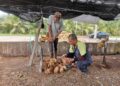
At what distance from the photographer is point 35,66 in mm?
7020

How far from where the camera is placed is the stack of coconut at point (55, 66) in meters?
6.32

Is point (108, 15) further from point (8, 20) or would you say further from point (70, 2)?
point (8, 20)

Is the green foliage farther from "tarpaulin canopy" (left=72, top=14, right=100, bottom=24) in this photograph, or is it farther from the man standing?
the man standing

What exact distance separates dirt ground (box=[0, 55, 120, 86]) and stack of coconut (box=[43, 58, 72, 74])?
0.46 feet

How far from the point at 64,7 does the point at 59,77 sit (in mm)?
1618

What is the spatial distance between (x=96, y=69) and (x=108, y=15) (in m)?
1.37

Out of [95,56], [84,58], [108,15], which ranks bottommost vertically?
[95,56]

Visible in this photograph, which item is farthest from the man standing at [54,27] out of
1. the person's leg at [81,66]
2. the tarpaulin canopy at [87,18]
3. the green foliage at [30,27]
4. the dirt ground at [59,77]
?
the green foliage at [30,27]

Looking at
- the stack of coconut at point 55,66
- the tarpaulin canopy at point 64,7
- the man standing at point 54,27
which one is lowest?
the stack of coconut at point 55,66

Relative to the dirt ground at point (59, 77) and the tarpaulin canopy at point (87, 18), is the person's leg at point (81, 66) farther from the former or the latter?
the tarpaulin canopy at point (87, 18)

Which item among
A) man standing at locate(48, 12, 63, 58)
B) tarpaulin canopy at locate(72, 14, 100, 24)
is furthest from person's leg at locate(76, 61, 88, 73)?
tarpaulin canopy at locate(72, 14, 100, 24)

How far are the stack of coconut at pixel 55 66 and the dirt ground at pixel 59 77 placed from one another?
0.46ft

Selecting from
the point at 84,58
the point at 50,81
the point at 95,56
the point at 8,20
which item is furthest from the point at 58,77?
the point at 8,20

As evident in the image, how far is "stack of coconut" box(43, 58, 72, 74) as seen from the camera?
632cm
